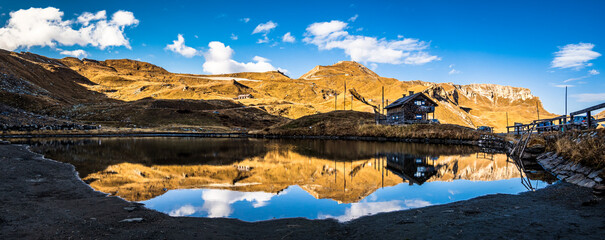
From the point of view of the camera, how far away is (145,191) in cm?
1389

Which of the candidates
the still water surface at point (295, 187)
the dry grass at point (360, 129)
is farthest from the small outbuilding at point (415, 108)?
the still water surface at point (295, 187)

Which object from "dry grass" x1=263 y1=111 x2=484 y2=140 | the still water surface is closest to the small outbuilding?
"dry grass" x1=263 y1=111 x2=484 y2=140

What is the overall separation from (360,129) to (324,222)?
61.0 m

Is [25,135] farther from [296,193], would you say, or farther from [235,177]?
[296,193]

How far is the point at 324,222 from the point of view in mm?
9172

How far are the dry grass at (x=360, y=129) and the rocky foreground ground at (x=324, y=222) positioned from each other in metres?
46.1

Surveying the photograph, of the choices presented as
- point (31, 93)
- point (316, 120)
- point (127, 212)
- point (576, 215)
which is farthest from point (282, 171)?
point (31, 93)

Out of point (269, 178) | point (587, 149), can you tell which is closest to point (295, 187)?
point (269, 178)

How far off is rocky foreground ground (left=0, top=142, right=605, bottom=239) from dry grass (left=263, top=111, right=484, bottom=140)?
4613 centimetres

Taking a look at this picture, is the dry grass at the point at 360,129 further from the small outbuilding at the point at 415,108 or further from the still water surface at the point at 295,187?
the still water surface at the point at 295,187

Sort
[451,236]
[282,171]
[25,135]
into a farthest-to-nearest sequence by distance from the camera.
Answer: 1. [25,135]
2. [282,171]
3. [451,236]

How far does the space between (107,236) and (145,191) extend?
23.0 ft

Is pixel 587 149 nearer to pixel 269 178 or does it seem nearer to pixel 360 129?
pixel 269 178

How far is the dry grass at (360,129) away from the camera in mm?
55078
